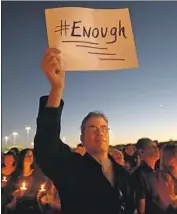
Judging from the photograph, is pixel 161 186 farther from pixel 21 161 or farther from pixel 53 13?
pixel 53 13

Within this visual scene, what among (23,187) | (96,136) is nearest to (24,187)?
(23,187)

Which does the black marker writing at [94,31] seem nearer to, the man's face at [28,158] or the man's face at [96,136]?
the man's face at [96,136]

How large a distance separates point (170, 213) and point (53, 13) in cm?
74

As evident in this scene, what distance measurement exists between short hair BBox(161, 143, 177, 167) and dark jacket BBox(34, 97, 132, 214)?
16 centimetres

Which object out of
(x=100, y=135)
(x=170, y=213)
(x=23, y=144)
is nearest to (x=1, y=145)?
(x=23, y=144)

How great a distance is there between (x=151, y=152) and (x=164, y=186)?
0.37 feet

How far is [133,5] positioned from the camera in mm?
1252

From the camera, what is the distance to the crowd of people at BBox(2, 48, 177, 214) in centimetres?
117

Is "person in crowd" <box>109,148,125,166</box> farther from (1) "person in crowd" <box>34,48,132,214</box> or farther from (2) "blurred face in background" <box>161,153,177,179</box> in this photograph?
(2) "blurred face in background" <box>161,153,177,179</box>

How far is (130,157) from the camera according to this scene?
1.21m

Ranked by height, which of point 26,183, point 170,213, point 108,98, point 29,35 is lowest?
point 170,213

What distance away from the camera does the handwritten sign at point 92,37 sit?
1.21 m

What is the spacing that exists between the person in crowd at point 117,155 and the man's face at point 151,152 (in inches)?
2.9

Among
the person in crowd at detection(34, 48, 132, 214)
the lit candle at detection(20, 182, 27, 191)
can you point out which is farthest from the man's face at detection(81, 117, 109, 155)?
the lit candle at detection(20, 182, 27, 191)
